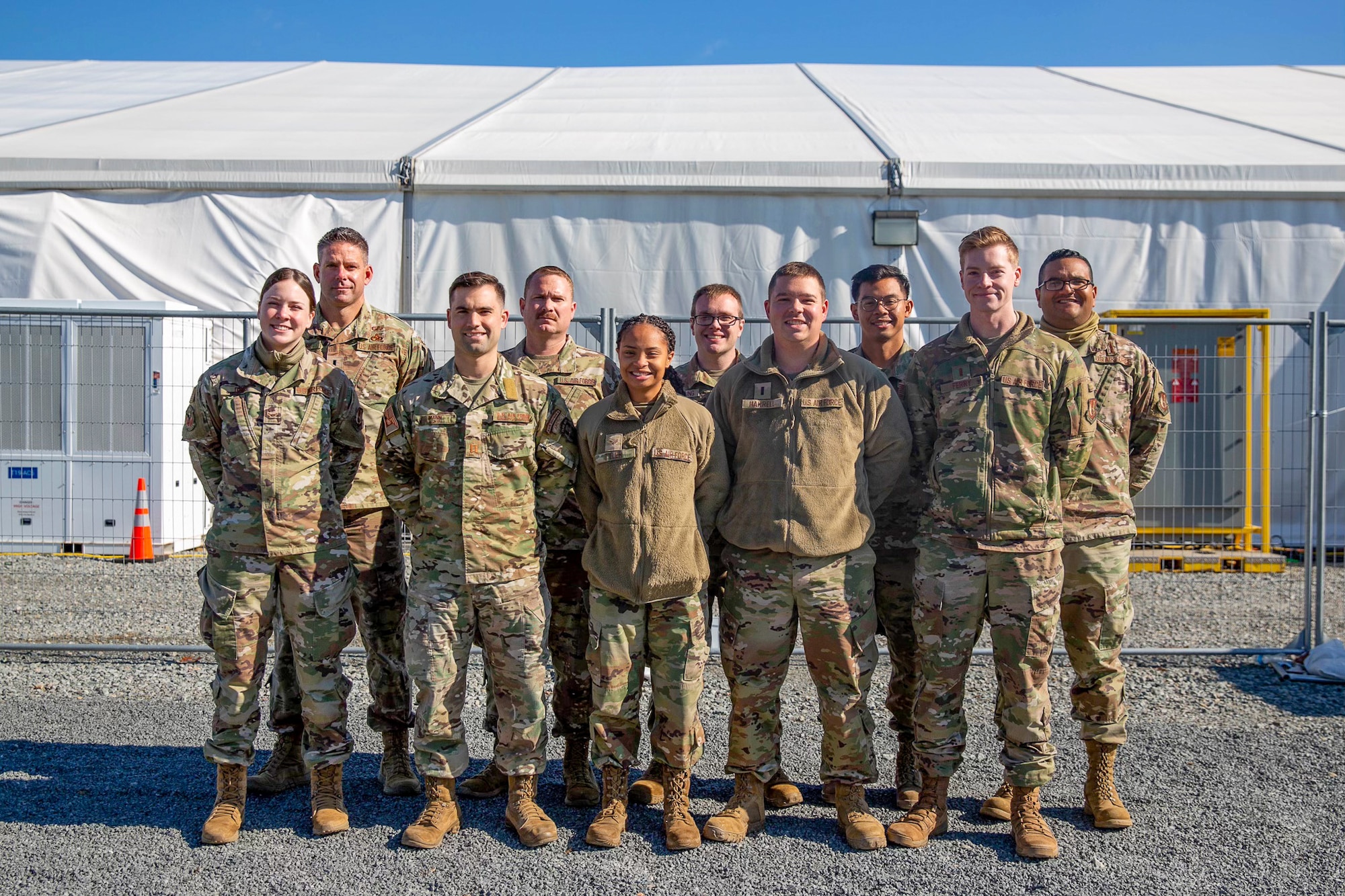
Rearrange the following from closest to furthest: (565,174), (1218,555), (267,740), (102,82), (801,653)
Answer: (267,740) → (801,653) → (1218,555) → (565,174) → (102,82)

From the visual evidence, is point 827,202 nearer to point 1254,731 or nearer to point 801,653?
point 801,653

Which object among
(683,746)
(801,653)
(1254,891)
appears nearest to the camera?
(1254,891)

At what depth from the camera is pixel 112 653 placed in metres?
5.88

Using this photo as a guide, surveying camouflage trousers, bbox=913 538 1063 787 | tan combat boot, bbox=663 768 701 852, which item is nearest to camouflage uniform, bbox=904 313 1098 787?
camouflage trousers, bbox=913 538 1063 787

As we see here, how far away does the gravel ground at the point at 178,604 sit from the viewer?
20.6ft

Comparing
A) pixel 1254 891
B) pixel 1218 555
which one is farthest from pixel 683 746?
pixel 1218 555

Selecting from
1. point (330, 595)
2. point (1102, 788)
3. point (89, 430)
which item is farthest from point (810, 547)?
point (89, 430)

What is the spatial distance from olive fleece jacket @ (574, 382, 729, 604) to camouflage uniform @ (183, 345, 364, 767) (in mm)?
964

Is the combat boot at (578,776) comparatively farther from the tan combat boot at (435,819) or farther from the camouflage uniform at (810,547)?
the camouflage uniform at (810,547)

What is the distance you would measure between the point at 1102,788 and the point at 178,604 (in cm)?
625

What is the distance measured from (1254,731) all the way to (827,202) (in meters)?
5.99

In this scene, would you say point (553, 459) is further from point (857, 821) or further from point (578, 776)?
point (857, 821)

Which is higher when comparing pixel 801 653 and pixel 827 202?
pixel 827 202

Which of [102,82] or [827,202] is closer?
[827,202]
